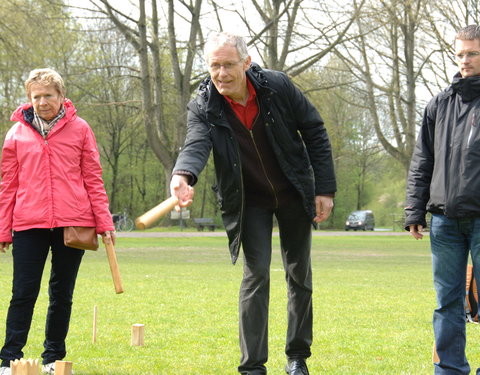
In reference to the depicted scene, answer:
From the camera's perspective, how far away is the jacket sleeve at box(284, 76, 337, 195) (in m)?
5.08

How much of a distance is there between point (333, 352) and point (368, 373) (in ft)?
2.70

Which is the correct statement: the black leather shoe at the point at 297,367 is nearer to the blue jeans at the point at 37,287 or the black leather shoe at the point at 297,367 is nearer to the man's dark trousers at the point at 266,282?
the man's dark trousers at the point at 266,282

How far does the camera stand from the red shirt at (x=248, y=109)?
16.5 ft

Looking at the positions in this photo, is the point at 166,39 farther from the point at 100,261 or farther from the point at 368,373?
the point at 368,373

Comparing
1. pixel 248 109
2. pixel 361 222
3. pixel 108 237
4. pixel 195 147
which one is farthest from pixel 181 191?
pixel 361 222

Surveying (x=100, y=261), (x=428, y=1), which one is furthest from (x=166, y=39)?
(x=100, y=261)

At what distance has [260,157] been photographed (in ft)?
16.5

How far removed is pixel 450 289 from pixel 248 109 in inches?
62.9

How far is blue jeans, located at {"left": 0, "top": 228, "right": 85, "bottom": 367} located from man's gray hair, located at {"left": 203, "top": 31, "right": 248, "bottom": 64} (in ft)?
5.14

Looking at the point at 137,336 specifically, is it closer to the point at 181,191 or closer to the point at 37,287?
the point at 37,287

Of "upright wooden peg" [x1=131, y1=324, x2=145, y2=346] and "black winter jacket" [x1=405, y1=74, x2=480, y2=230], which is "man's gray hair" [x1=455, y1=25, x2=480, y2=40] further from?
"upright wooden peg" [x1=131, y1=324, x2=145, y2=346]

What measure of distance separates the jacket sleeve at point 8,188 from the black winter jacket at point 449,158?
2.48 m

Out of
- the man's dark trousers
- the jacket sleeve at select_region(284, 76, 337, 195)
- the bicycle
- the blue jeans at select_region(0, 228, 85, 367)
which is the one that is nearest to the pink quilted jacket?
the blue jeans at select_region(0, 228, 85, 367)

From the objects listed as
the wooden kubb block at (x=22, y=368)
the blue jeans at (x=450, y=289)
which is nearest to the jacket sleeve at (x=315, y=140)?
the blue jeans at (x=450, y=289)
